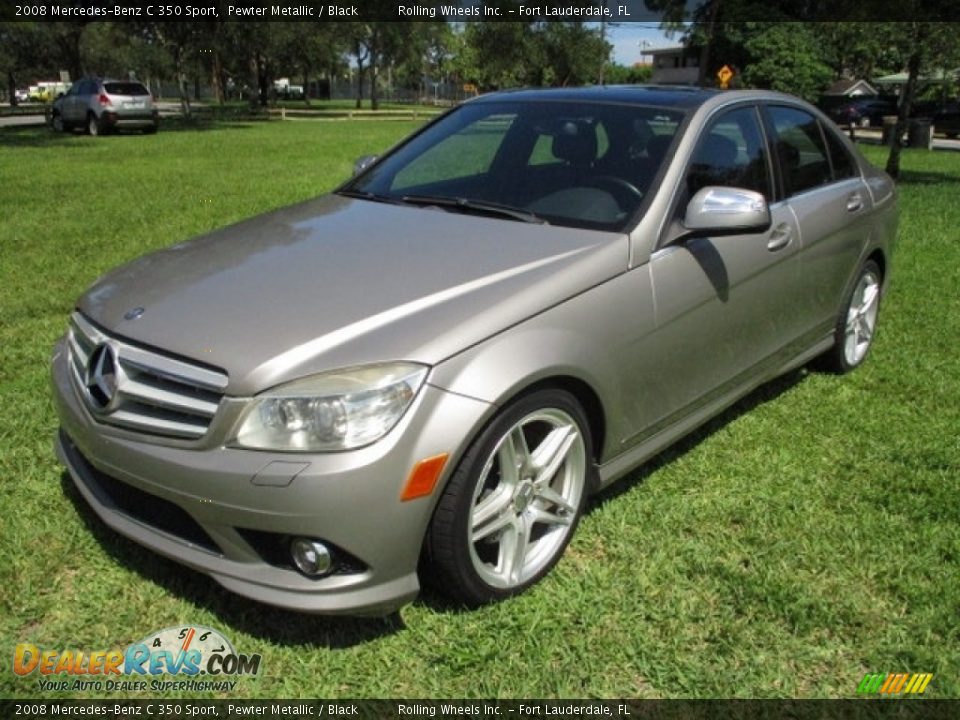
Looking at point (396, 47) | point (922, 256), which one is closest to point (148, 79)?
point (396, 47)

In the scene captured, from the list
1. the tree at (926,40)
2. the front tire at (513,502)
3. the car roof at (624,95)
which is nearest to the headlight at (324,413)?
the front tire at (513,502)

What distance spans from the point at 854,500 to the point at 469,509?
6.09 feet

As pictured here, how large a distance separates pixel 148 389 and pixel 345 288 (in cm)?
66

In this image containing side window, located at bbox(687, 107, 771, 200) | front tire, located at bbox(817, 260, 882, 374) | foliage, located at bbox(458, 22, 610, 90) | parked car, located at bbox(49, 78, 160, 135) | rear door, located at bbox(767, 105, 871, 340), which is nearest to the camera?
side window, located at bbox(687, 107, 771, 200)

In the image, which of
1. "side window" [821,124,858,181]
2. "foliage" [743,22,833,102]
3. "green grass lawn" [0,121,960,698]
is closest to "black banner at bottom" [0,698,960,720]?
"green grass lawn" [0,121,960,698]

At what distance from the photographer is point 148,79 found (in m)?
81.1

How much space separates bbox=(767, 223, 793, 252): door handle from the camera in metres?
3.71

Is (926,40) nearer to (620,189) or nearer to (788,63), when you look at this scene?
(620,189)

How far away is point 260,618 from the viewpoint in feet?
8.89

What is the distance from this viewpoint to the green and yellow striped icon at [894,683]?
2.48 m

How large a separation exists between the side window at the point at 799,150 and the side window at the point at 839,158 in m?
0.08

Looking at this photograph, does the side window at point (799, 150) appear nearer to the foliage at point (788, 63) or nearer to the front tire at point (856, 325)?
the front tire at point (856, 325)

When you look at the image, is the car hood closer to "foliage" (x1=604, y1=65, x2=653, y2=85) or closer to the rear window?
the rear window

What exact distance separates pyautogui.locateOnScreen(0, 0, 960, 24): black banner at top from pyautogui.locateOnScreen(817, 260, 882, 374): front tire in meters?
10.8
